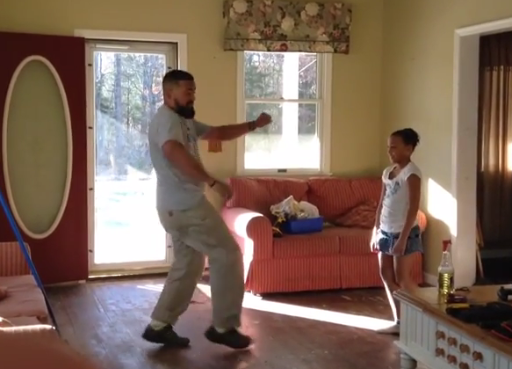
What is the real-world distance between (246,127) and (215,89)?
188 centimetres

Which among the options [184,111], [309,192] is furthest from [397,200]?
[309,192]

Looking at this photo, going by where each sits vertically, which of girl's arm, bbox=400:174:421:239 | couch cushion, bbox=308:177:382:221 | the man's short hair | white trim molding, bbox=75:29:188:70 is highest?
white trim molding, bbox=75:29:188:70

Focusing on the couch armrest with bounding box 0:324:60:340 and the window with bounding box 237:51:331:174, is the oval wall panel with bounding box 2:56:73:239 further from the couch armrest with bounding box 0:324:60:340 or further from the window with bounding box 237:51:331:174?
the couch armrest with bounding box 0:324:60:340

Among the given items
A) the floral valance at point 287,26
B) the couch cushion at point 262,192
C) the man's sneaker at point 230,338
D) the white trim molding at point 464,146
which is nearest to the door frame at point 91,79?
the floral valance at point 287,26

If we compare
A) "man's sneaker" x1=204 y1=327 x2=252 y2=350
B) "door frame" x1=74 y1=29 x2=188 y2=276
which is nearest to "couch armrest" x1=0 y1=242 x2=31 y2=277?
"man's sneaker" x1=204 y1=327 x2=252 y2=350

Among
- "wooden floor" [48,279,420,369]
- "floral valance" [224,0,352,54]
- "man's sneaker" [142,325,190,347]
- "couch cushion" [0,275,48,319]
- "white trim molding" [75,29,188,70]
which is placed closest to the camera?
"couch cushion" [0,275,48,319]

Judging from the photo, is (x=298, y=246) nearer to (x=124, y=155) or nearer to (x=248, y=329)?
(x=248, y=329)

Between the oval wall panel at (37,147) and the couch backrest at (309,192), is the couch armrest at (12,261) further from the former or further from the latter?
the couch backrest at (309,192)

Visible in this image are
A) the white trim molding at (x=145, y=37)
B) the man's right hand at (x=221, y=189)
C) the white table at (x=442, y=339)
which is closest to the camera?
the white table at (x=442, y=339)

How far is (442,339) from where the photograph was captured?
2.98 m

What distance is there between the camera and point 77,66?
559cm

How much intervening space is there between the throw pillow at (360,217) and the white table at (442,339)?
7.83 feet

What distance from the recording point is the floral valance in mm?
6043

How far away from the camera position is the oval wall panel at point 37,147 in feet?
18.1
